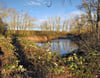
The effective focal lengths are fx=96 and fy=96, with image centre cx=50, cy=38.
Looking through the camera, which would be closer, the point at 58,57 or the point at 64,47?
the point at 58,57

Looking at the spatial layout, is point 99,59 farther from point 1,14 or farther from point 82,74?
point 1,14

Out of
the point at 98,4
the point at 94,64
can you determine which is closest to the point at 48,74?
the point at 94,64

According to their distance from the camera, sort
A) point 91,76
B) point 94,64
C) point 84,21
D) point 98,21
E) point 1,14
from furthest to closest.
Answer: point 1,14 → point 84,21 → point 98,21 → point 94,64 → point 91,76

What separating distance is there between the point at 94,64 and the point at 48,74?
86.3 inches

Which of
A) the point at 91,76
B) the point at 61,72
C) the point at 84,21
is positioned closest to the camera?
the point at 91,76

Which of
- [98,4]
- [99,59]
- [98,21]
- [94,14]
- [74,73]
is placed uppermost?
[98,4]

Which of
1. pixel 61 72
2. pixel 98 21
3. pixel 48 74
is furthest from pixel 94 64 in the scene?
pixel 98 21

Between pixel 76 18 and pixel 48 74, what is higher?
pixel 76 18

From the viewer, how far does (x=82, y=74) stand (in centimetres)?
379

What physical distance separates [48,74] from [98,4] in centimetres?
788

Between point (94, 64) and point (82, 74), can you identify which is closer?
point (82, 74)

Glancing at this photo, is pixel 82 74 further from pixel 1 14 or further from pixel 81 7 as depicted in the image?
pixel 1 14

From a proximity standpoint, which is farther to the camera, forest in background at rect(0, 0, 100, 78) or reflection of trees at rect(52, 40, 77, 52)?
reflection of trees at rect(52, 40, 77, 52)

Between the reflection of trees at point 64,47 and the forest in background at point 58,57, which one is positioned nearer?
the forest in background at point 58,57
